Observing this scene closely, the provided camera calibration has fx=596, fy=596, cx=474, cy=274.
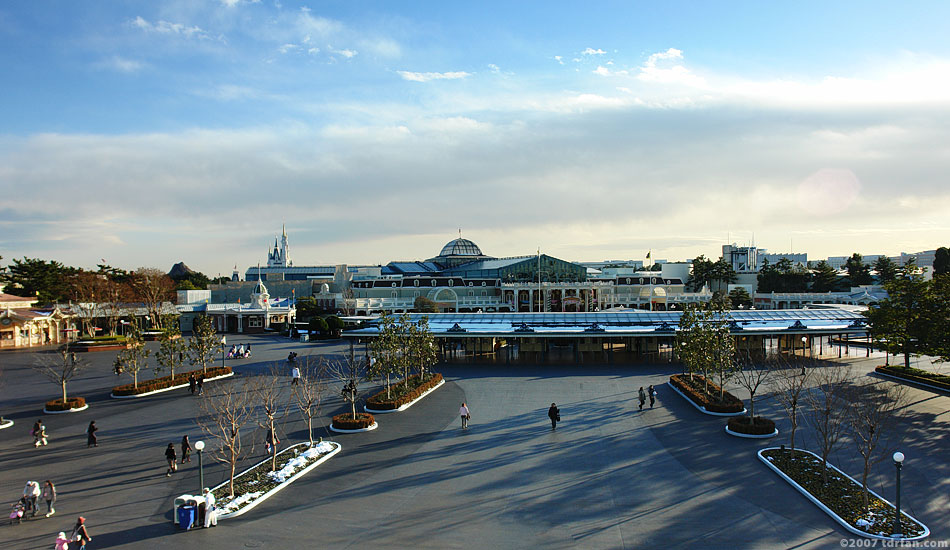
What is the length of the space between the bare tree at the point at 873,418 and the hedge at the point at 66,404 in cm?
3880

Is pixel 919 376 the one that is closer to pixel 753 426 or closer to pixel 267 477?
pixel 753 426

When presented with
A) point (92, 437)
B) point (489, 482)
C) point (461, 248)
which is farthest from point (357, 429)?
point (461, 248)

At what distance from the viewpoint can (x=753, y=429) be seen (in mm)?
26906

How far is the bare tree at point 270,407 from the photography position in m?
23.5

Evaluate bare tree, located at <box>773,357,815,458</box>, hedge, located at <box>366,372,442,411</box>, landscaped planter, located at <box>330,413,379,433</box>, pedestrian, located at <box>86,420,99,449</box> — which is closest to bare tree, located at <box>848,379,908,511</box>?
bare tree, located at <box>773,357,815,458</box>

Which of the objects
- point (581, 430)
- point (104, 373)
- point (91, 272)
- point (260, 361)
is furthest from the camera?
point (91, 272)

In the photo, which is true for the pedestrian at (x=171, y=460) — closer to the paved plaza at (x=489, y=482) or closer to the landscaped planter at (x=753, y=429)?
the paved plaza at (x=489, y=482)

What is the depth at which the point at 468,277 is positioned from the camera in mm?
109938

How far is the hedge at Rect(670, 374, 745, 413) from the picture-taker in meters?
31.0

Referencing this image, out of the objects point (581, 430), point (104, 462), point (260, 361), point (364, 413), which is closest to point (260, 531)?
point (104, 462)

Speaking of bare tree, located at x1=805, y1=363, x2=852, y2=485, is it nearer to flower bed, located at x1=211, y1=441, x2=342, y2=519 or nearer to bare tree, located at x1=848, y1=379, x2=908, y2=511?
bare tree, located at x1=848, y1=379, x2=908, y2=511

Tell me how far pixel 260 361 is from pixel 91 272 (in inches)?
2134

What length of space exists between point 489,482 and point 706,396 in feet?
58.0

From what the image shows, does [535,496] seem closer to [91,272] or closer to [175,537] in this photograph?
[175,537]
